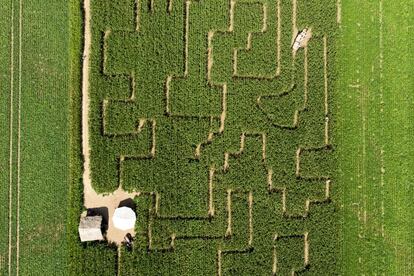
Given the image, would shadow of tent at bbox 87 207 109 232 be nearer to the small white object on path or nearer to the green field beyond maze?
the green field beyond maze

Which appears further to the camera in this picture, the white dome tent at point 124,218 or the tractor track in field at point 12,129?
the white dome tent at point 124,218

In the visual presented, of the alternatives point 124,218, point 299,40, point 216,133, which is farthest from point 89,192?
point 299,40

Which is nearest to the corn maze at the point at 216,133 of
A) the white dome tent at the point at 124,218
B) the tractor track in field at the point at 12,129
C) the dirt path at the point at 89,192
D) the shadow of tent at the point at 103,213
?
the dirt path at the point at 89,192

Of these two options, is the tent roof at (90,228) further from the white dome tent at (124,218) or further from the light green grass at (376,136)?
the light green grass at (376,136)

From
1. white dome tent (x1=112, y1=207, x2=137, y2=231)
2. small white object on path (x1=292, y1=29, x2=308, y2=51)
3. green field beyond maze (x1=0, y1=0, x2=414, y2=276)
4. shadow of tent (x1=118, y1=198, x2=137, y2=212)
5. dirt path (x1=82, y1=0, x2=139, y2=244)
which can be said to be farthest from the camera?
small white object on path (x1=292, y1=29, x2=308, y2=51)

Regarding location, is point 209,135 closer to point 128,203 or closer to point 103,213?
point 128,203

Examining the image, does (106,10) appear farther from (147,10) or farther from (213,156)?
(213,156)

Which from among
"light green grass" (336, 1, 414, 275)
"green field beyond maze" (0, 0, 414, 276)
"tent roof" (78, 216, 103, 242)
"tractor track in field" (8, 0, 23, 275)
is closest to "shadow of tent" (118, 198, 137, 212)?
"green field beyond maze" (0, 0, 414, 276)
